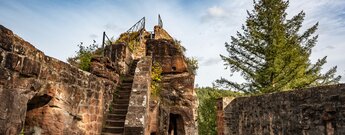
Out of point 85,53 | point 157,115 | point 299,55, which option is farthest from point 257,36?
point 85,53

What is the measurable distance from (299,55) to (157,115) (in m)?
10.4

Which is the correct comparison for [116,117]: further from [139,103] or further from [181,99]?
[181,99]

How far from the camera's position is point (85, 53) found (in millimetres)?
8727

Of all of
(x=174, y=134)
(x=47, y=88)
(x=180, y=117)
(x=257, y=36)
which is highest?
(x=257, y=36)

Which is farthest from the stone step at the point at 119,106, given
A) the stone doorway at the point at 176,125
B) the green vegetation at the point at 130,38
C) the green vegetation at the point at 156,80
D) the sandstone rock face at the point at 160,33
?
the sandstone rock face at the point at 160,33

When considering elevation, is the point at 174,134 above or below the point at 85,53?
below

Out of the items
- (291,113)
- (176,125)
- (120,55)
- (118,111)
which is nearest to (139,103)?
(118,111)

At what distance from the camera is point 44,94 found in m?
5.27

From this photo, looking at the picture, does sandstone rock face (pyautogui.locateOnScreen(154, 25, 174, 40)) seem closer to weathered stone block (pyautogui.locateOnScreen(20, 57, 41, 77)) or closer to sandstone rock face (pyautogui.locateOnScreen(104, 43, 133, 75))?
sandstone rock face (pyautogui.locateOnScreen(104, 43, 133, 75))

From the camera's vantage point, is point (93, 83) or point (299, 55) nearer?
point (93, 83)

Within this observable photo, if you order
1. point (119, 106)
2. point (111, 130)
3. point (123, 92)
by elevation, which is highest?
point (123, 92)

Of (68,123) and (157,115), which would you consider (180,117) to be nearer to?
(157,115)

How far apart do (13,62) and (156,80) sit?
6.98 metres

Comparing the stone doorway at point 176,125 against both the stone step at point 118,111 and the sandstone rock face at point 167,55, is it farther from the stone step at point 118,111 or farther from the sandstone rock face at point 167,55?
the stone step at point 118,111
